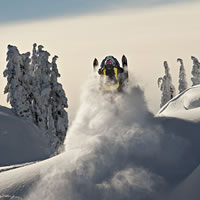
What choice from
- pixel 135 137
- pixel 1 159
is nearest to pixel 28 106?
pixel 1 159

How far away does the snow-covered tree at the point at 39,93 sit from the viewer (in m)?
37.6

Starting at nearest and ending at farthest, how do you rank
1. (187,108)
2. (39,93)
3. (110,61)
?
(110,61), (187,108), (39,93)

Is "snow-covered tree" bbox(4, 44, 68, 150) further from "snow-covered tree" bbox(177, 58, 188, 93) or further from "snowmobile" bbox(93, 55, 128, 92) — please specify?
"snow-covered tree" bbox(177, 58, 188, 93)

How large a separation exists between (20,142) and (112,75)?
19945 mm

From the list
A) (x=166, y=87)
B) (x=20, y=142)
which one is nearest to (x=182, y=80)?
(x=166, y=87)

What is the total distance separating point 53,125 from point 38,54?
7950 millimetres

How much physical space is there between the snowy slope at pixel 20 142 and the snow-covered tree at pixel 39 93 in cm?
150

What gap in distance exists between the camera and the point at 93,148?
11.2 metres

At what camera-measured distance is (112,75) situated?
15.5 m

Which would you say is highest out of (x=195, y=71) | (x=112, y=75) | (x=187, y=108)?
(x=112, y=75)

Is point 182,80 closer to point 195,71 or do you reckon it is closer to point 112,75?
point 195,71

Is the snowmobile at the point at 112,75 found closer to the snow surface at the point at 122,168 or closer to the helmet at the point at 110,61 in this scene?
the helmet at the point at 110,61

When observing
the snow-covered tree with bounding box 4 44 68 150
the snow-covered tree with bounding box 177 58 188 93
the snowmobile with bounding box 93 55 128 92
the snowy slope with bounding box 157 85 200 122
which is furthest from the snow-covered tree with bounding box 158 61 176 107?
the snowmobile with bounding box 93 55 128 92

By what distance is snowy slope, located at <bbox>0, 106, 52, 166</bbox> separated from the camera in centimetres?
3130
